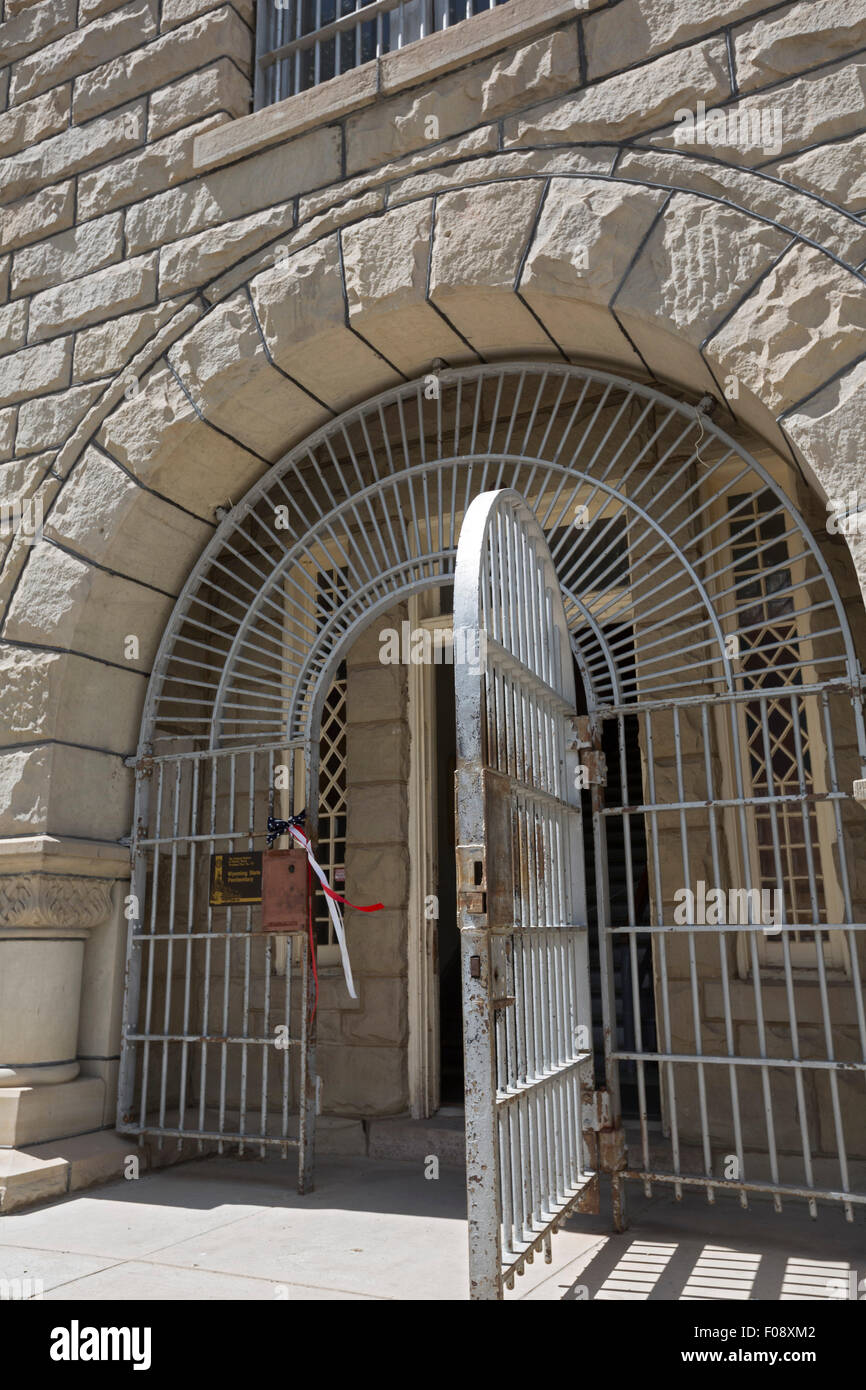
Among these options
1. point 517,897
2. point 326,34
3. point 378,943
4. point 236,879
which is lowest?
point 378,943

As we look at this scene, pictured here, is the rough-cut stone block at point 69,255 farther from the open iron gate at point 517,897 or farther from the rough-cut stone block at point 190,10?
the open iron gate at point 517,897

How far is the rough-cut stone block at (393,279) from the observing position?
429 centimetres

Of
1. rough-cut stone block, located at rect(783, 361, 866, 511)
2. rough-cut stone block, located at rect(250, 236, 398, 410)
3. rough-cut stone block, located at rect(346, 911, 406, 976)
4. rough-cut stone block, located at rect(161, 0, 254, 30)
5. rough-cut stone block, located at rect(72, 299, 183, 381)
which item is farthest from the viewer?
rough-cut stone block, located at rect(346, 911, 406, 976)

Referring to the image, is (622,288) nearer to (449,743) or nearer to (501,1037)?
(501,1037)

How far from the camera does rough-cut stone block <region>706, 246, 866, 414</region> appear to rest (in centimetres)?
340

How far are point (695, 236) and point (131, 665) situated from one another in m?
3.24

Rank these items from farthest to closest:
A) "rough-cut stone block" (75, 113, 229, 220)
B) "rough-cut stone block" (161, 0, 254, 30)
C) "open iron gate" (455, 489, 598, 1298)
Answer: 1. "rough-cut stone block" (161, 0, 254, 30)
2. "rough-cut stone block" (75, 113, 229, 220)
3. "open iron gate" (455, 489, 598, 1298)

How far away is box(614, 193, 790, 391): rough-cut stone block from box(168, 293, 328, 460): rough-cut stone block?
1.68 meters

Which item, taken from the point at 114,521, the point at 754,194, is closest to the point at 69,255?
the point at 114,521

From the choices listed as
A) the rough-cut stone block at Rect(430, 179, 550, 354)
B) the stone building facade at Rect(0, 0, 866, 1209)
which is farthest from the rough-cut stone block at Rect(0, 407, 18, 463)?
the rough-cut stone block at Rect(430, 179, 550, 354)

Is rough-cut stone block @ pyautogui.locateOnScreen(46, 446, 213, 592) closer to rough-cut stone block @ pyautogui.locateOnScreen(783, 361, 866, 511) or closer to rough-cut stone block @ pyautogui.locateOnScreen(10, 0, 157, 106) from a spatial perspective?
rough-cut stone block @ pyautogui.locateOnScreen(10, 0, 157, 106)

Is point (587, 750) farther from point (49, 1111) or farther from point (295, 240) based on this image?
point (49, 1111)

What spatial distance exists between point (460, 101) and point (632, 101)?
790 millimetres

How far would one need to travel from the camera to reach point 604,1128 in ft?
12.4
